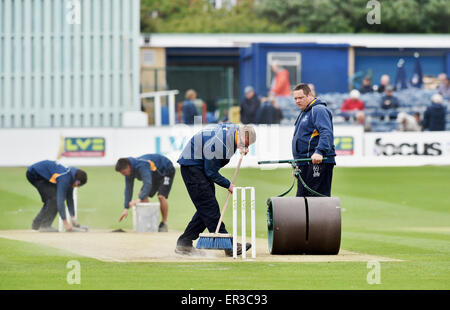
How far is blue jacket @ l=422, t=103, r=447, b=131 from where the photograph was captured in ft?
104

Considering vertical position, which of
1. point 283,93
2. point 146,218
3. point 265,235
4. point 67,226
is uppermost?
point 283,93

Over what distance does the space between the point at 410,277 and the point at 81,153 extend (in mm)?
19594

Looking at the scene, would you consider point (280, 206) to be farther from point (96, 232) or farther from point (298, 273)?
point (96, 232)

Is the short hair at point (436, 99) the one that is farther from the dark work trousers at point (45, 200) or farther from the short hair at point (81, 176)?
the short hair at point (81, 176)

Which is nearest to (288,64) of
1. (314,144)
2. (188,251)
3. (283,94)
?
(283,94)

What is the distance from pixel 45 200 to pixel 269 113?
14147 millimetres

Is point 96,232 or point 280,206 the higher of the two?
point 280,206

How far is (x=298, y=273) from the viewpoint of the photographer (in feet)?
36.9

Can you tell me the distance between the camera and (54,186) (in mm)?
17891

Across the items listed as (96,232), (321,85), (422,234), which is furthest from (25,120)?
(422,234)

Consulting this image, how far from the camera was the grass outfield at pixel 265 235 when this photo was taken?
35.2ft

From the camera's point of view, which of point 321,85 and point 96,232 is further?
point 321,85

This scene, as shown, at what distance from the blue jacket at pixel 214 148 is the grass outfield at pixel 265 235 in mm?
1265

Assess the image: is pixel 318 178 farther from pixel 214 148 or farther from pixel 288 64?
pixel 288 64
